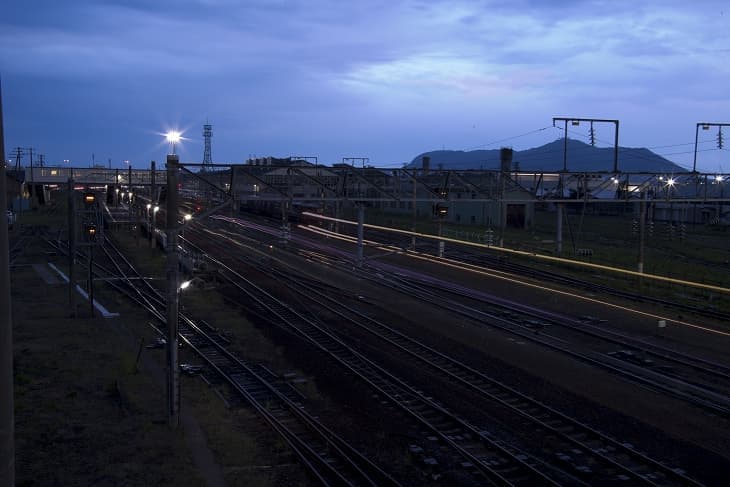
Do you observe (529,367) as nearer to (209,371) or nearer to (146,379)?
(209,371)

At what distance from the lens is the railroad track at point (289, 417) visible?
22.9 ft

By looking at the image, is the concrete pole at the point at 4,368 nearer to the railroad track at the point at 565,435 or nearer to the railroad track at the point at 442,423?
the railroad track at the point at 442,423

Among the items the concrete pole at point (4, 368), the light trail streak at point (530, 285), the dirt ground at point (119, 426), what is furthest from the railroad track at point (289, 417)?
the light trail streak at point (530, 285)

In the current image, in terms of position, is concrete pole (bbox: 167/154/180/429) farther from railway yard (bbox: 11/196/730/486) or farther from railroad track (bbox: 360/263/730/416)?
railroad track (bbox: 360/263/730/416)

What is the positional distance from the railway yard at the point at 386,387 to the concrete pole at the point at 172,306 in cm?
39

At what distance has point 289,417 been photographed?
29.0ft

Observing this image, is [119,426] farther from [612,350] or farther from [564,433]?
[612,350]

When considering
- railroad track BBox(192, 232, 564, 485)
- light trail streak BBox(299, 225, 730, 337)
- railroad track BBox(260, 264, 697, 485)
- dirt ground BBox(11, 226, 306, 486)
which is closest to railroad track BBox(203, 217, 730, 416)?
light trail streak BBox(299, 225, 730, 337)

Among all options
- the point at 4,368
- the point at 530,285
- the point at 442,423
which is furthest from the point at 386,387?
the point at 530,285

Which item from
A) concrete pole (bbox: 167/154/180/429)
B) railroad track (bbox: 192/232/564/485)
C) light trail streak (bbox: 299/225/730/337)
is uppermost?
concrete pole (bbox: 167/154/180/429)

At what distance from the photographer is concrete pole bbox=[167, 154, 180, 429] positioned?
27.1ft

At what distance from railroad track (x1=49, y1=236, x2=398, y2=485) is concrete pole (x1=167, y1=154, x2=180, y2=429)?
3.92ft

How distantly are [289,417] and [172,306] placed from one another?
2.16m

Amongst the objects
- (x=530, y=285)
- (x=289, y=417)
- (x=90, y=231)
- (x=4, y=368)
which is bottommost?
(x=289, y=417)
